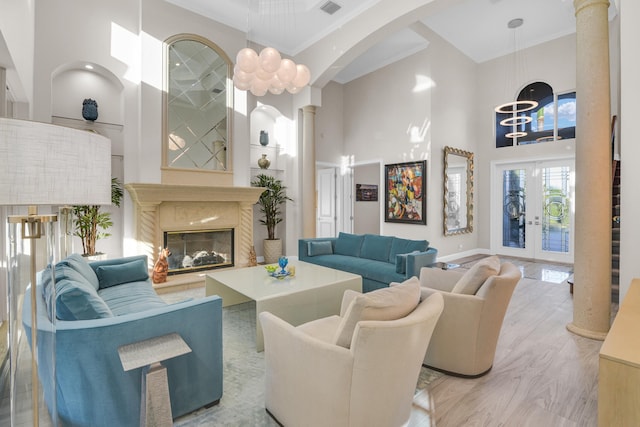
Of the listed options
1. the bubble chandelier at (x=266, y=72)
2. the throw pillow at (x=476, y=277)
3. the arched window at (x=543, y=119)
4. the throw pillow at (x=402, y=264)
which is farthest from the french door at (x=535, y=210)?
the bubble chandelier at (x=266, y=72)

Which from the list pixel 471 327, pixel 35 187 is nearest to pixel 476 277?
pixel 471 327

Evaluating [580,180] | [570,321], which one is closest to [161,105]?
[580,180]

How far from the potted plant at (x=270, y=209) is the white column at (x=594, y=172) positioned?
470 cm

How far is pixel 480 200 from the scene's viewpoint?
7895 mm

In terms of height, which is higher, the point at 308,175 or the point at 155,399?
the point at 308,175

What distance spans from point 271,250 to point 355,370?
504cm

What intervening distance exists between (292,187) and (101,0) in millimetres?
4151

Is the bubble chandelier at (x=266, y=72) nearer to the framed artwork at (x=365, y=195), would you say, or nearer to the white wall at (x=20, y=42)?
the white wall at (x=20, y=42)

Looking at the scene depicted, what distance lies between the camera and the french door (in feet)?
22.1

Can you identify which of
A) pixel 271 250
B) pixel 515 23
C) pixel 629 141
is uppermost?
pixel 515 23

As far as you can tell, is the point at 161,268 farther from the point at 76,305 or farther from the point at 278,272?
the point at 76,305

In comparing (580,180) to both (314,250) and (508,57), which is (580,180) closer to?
(314,250)

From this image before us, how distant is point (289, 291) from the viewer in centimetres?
299

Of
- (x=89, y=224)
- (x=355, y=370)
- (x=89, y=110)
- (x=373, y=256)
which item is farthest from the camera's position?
(x=373, y=256)
